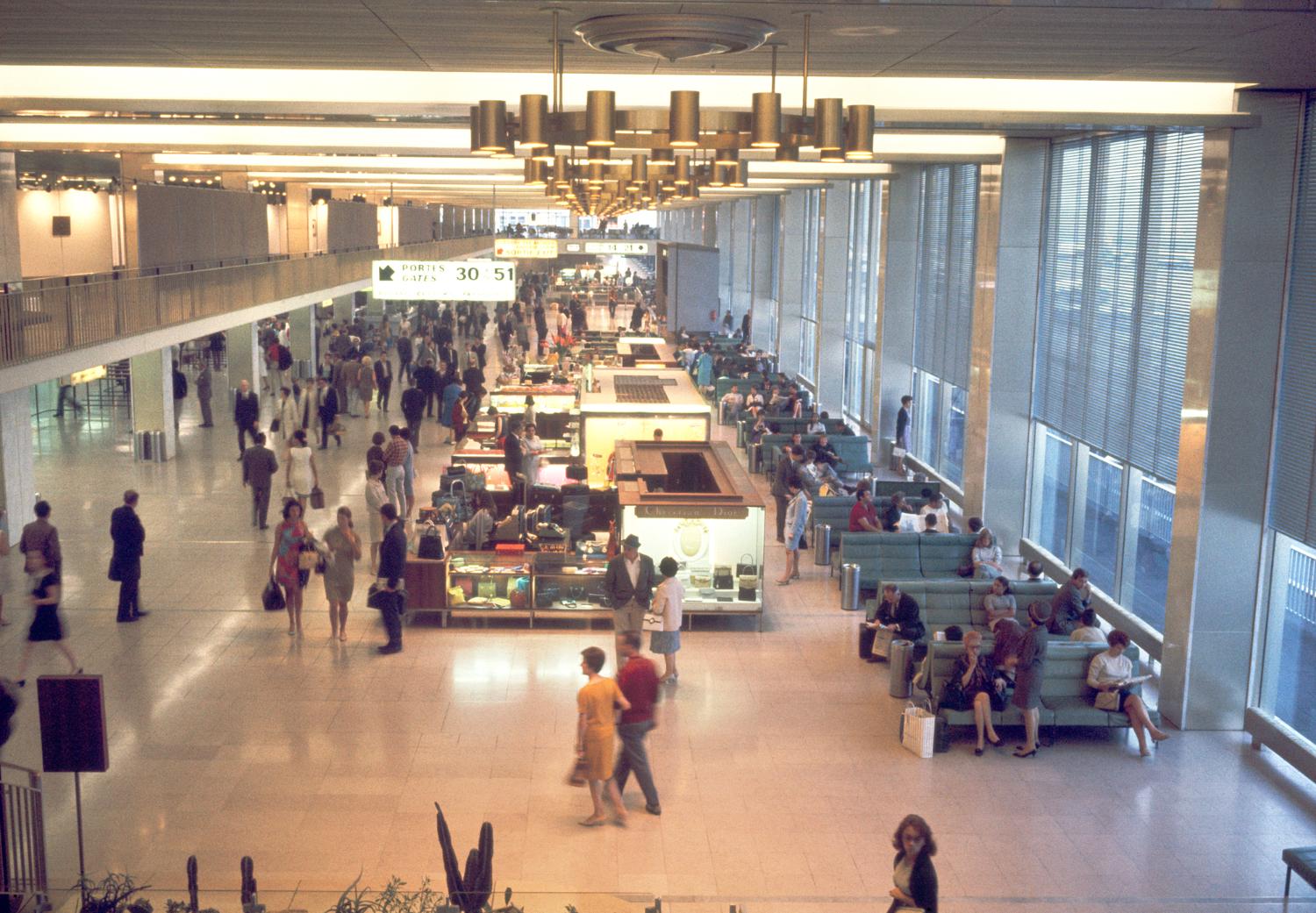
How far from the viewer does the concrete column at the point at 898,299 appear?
23547 mm

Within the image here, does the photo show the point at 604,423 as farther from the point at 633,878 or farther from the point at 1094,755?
the point at 633,878

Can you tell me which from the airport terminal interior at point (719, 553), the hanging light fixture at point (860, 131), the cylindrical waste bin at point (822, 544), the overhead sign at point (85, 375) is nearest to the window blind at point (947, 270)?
the airport terminal interior at point (719, 553)

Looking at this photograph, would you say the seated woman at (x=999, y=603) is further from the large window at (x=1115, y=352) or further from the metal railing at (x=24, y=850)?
the metal railing at (x=24, y=850)

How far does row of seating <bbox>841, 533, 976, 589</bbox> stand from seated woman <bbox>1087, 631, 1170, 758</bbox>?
13.5ft

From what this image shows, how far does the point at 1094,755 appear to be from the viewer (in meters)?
10.7

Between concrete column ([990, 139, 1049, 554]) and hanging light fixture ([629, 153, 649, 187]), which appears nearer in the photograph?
hanging light fixture ([629, 153, 649, 187])

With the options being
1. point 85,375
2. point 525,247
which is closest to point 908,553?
point 85,375

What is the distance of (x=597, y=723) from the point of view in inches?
349

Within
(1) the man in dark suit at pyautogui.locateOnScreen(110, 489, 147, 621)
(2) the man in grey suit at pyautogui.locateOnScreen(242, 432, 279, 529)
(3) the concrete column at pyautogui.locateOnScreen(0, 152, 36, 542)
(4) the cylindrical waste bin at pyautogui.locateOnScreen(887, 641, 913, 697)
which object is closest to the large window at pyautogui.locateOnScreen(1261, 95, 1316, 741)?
(4) the cylindrical waste bin at pyautogui.locateOnScreen(887, 641, 913, 697)

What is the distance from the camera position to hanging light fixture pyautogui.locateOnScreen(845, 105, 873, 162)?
6.18 m

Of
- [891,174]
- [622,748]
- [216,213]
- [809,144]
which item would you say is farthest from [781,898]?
[216,213]

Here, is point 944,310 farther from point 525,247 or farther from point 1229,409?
point 525,247

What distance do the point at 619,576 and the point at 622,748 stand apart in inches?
108

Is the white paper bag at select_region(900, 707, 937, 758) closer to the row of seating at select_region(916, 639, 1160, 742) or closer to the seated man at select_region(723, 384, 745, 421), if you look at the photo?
the row of seating at select_region(916, 639, 1160, 742)
